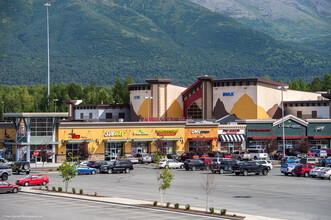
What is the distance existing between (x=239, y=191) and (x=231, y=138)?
5717 cm

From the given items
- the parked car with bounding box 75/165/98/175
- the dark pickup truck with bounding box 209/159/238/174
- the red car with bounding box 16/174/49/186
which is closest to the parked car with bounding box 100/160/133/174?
the parked car with bounding box 75/165/98/175

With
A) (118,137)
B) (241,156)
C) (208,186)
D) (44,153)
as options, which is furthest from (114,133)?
(208,186)

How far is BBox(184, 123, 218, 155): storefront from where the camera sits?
107 m

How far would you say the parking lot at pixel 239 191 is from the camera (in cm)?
4197

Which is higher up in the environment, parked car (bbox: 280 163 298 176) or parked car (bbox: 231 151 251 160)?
parked car (bbox: 231 151 251 160)

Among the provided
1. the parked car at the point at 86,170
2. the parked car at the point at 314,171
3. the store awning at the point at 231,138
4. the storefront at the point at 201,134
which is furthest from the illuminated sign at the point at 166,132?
the parked car at the point at 314,171

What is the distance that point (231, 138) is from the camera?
359ft

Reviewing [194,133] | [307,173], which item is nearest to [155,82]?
[194,133]

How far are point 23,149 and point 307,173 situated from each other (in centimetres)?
4630

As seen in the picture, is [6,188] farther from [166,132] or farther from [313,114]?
[313,114]

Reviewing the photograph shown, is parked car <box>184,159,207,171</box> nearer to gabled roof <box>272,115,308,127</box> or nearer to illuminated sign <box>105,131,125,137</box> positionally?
illuminated sign <box>105,131,125,137</box>

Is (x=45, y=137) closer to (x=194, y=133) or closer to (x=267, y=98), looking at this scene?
(x=194, y=133)

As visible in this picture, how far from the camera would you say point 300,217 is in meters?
38.2

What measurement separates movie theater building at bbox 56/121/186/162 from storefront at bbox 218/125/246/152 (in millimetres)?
8096
